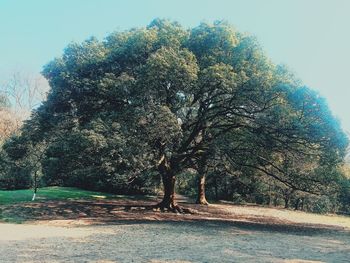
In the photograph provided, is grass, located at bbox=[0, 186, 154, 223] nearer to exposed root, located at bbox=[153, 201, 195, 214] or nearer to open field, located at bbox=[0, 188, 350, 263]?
open field, located at bbox=[0, 188, 350, 263]

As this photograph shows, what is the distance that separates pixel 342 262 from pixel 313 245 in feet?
11.3

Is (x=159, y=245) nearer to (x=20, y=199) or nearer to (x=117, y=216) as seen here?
(x=117, y=216)

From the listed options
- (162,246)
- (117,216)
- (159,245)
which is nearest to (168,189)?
(117,216)

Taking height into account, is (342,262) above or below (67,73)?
below

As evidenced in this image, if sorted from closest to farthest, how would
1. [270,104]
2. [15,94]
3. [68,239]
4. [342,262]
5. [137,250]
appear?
[342,262], [137,250], [68,239], [270,104], [15,94]

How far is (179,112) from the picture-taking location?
2245cm

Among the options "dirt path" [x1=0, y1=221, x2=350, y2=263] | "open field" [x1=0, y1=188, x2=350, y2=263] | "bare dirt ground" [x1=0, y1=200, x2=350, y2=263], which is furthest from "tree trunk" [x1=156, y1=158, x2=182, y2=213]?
"dirt path" [x1=0, y1=221, x2=350, y2=263]

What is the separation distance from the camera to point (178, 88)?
19469 mm

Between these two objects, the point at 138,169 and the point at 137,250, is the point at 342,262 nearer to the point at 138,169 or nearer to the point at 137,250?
the point at 137,250

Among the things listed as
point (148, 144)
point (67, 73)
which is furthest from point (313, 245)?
point (67, 73)

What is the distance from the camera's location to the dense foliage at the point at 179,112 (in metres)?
18.1

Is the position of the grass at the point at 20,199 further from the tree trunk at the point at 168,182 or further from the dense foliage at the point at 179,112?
the tree trunk at the point at 168,182

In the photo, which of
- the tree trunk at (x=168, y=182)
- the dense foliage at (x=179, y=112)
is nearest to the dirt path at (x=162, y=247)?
the dense foliage at (x=179, y=112)

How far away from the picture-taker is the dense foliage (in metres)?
18.1
